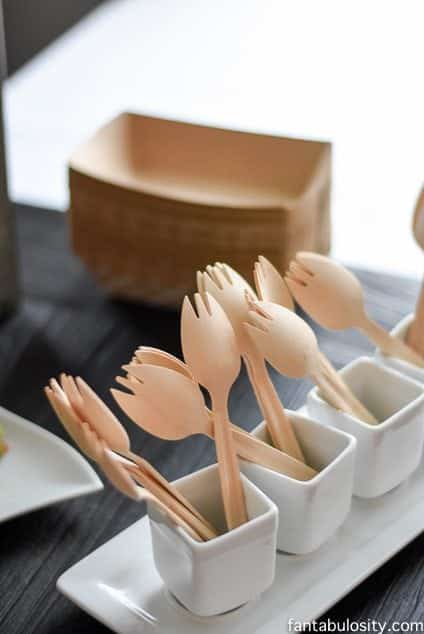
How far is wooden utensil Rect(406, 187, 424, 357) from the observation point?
0.79m

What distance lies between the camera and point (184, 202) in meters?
0.94

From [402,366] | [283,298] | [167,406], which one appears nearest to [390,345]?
[402,366]

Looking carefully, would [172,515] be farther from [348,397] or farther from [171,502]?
[348,397]

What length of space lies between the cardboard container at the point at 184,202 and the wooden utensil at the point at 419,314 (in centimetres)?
16

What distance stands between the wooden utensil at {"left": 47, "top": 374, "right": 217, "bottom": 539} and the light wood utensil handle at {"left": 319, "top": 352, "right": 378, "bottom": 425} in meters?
0.13

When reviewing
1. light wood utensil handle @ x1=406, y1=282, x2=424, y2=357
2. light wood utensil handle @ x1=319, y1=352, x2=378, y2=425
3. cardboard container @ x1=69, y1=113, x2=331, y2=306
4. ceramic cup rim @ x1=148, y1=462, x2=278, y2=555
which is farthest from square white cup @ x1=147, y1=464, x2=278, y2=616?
cardboard container @ x1=69, y1=113, x2=331, y2=306

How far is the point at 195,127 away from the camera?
3.60 feet

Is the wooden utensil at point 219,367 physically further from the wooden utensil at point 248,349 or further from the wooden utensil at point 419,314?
the wooden utensil at point 419,314

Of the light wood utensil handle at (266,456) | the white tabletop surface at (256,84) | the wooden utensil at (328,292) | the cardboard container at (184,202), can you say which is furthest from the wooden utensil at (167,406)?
the white tabletop surface at (256,84)

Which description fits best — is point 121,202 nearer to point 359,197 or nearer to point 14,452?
point 14,452

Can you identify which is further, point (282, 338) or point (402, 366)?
point (402, 366)

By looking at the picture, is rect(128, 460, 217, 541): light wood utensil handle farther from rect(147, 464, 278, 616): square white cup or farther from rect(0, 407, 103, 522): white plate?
rect(0, 407, 103, 522): white plate

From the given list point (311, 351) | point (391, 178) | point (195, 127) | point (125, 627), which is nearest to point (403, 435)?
point (311, 351)

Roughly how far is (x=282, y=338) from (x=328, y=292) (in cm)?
11
